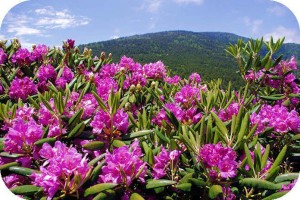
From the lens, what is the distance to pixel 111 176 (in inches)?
46.7

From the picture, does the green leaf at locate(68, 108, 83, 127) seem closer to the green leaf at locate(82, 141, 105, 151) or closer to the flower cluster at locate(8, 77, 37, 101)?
the green leaf at locate(82, 141, 105, 151)

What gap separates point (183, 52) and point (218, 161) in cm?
8808

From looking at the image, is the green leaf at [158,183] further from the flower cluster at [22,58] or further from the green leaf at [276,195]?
the flower cluster at [22,58]

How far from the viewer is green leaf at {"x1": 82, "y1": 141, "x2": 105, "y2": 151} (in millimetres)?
1378

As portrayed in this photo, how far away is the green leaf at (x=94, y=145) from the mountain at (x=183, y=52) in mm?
47267

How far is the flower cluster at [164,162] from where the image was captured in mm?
1349

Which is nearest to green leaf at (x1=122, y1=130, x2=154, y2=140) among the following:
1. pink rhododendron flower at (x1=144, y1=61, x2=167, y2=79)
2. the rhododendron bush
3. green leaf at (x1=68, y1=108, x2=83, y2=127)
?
the rhododendron bush

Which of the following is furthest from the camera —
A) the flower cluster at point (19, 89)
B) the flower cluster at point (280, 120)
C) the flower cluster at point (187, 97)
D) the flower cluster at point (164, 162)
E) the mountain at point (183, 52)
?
the mountain at point (183, 52)

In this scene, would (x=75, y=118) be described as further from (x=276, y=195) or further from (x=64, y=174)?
(x=276, y=195)

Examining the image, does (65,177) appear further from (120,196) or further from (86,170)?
(120,196)

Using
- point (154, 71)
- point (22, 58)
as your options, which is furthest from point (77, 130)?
point (22, 58)

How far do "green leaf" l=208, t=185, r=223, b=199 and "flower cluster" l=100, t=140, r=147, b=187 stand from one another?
268 mm

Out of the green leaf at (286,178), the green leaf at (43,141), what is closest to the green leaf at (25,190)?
the green leaf at (43,141)

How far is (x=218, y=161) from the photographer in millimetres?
1265
